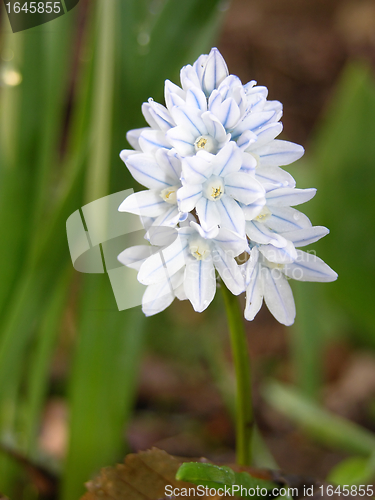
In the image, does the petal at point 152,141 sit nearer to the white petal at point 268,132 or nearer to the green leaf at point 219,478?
the white petal at point 268,132

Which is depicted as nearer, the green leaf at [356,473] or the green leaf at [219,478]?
the green leaf at [219,478]

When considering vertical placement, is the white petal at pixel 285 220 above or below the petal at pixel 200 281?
above

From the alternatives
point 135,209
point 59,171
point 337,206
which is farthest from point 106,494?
point 59,171

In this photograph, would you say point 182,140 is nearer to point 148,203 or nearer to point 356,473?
point 148,203

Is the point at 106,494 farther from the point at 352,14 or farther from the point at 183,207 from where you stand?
the point at 352,14

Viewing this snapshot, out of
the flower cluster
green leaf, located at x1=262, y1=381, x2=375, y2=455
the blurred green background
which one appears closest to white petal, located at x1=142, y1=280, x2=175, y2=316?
the flower cluster

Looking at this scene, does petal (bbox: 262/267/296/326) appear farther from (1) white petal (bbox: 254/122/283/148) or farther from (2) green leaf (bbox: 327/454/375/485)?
(2) green leaf (bbox: 327/454/375/485)

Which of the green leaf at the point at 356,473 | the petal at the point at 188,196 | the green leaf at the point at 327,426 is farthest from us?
the green leaf at the point at 327,426

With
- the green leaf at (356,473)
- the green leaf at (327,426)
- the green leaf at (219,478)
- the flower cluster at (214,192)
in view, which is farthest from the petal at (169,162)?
the green leaf at (327,426)
